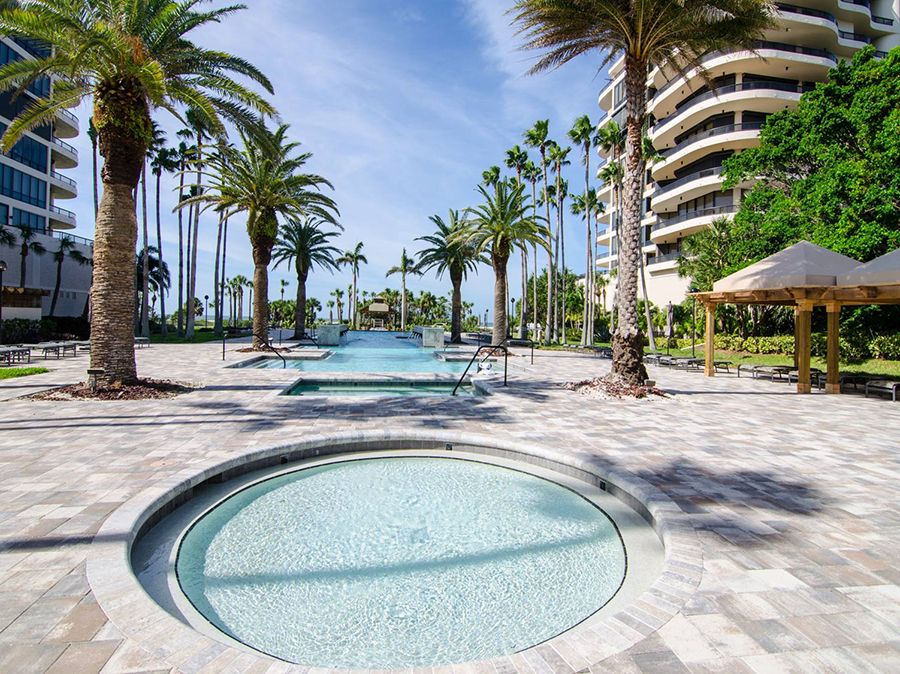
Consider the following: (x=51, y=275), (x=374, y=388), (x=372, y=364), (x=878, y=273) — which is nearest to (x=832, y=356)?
(x=878, y=273)

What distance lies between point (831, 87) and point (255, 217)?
2524 centimetres

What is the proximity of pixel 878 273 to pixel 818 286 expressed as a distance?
4.37ft

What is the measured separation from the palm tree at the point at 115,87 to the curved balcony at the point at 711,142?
114ft

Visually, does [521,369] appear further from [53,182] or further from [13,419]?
[53,182]

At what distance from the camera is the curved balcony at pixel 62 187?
41.5 meters

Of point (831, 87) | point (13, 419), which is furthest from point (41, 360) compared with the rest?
point (831, 87)

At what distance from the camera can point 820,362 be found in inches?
856

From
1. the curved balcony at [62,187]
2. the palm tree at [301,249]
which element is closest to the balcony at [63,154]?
the curved balcony at [62,187]

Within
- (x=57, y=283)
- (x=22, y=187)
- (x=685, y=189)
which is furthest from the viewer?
(x=685, y=189)

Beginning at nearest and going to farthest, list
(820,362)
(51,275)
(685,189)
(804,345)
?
(804,345), (820,362), (51,275), (685,189)

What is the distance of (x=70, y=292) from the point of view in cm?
3731

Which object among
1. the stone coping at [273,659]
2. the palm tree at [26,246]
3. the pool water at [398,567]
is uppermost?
the palm tree at [26,246]

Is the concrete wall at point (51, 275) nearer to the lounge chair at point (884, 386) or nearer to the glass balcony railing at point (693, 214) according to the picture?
the lounge chair at point (884, 386)

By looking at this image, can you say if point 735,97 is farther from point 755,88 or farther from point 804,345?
A: point 804,345
